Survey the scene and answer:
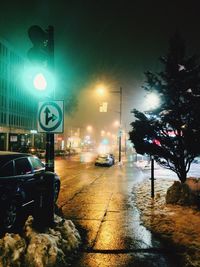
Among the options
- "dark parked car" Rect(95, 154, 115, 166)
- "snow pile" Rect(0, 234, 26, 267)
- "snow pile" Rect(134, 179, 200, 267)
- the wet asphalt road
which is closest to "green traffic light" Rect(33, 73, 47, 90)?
"snow pile" Rect(0, 234, 26, 267)

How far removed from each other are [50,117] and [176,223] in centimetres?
430

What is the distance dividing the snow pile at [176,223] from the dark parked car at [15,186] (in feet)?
10.5

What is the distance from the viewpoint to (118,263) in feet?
17.7

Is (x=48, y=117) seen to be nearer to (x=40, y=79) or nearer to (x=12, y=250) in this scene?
(x=40, y=79)

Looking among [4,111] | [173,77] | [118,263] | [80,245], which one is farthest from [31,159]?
[4,111]

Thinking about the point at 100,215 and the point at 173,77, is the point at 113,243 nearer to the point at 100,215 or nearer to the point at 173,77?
the point at 100,215

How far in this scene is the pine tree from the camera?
36.6 ft

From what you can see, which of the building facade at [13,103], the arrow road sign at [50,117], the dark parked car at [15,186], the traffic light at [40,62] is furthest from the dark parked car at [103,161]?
the traffic light at [40,62]

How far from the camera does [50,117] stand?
22.5ft

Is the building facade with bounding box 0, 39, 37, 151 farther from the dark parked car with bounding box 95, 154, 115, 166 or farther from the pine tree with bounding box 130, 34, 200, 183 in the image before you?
the pine tree with bounding box 130, 34, 200, 183

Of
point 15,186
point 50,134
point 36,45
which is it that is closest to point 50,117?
point 50,134

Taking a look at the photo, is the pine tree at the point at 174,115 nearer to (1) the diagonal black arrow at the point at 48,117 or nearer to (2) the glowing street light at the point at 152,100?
(2) the glowing street light at the point at 152,100

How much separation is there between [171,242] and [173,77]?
22.3ft

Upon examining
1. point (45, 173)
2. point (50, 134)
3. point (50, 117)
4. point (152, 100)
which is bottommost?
point (45, 173)
